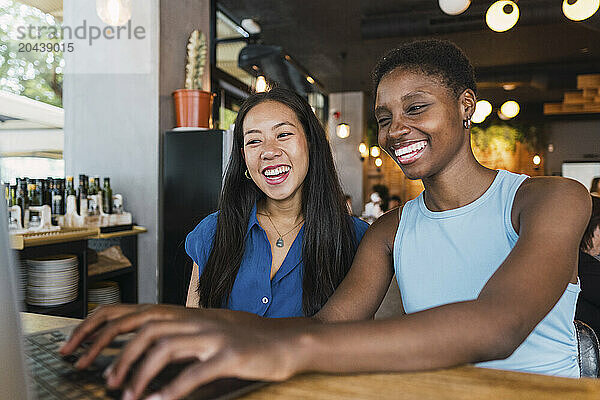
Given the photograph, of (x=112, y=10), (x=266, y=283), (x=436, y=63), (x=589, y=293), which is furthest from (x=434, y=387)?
(x=112, y=10)

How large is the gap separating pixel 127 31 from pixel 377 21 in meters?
3.08

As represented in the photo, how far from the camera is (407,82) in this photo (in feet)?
3.42

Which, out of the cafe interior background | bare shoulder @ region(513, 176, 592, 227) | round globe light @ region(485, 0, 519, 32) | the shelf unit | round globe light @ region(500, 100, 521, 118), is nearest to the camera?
bare shoulder @ region(513, 176, 592, 227)

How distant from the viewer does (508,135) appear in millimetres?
9789

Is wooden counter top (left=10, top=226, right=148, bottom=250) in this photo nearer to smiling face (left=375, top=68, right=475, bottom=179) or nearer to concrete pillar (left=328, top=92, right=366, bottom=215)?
smiling face (left=375, top=68, right=475, bottom=179)

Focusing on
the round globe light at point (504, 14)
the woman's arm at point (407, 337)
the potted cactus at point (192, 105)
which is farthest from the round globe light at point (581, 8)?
the woman's arm at point (407, 337)

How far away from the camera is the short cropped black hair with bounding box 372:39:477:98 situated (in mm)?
1060

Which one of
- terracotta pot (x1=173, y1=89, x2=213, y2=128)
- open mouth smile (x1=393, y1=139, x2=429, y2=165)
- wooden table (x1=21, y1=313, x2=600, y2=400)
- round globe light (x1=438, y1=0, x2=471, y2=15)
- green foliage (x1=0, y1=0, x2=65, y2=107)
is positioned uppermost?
round globe light (x1=438, y1=0, x2=471, y2=15)

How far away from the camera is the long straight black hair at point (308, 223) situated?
4.42 ft

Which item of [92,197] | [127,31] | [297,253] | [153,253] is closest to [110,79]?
[127,31]

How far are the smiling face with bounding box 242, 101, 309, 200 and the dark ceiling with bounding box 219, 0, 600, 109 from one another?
2.61 meters

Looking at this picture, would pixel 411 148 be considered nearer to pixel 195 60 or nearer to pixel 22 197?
pixel 22 197

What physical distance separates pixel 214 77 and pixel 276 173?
3.87 m

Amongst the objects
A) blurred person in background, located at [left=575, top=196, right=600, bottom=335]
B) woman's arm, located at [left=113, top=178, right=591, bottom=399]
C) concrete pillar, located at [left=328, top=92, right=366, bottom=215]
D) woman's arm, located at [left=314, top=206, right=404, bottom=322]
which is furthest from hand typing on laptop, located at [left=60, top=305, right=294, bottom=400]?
concrete pillar, located at [left=328, top=92, right=366, bottom=215]
